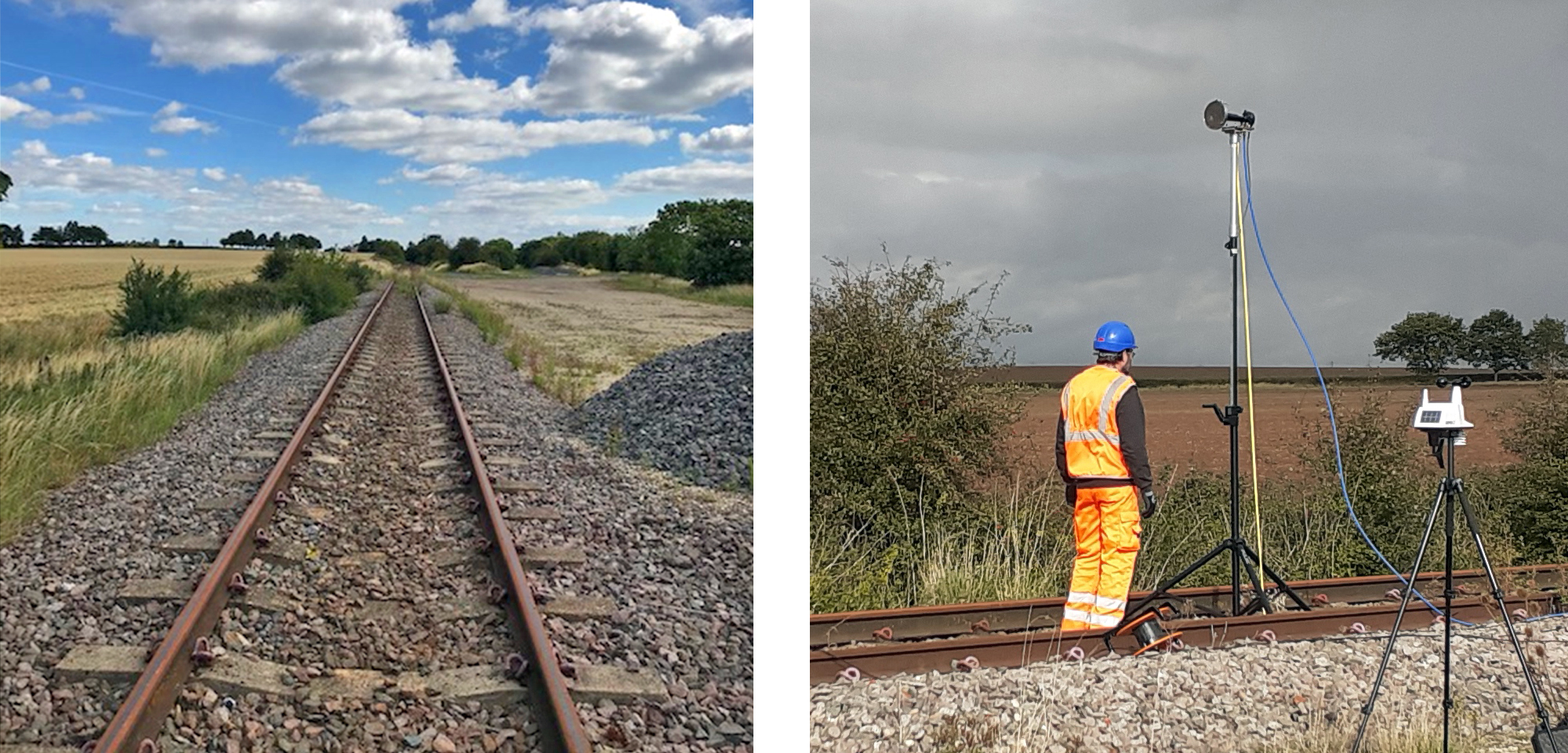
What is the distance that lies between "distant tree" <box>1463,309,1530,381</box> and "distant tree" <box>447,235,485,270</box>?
59.4 ft

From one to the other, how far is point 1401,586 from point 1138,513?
193 cm

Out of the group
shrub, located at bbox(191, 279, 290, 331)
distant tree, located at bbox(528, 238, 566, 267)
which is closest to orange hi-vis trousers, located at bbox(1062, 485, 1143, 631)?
shrub, located at bbox(191, 279, 290, 331)

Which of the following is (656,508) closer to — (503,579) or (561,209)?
(503,579)

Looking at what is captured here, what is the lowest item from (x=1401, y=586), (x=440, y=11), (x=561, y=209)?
(x=1401, y=586)

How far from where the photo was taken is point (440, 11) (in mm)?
8445

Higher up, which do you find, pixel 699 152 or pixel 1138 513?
pixel 699 152

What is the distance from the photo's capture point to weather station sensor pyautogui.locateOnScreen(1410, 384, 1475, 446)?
388cm

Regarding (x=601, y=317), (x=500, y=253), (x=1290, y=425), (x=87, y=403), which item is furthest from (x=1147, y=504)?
(x=500, y=253)

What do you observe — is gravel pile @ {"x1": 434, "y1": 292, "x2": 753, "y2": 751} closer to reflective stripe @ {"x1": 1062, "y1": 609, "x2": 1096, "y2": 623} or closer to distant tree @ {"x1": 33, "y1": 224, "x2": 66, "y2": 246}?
reflective stripe @ {"x1": 1062, "y1": 609, "x2": 1096, "y2": 623}

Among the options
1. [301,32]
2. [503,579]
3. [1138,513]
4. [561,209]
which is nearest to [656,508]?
[503,579]

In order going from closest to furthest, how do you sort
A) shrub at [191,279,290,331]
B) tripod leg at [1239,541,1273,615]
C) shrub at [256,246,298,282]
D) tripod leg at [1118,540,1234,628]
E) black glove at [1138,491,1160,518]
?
black glove at [1138,491,1160,518] → tripod leg at [1118,540,1234,628] → tripod leg at [1239,541,1273,615] → shrub at [191,279,290,331] → shrub at [256,246,298,282]

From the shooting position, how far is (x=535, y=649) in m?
3.55

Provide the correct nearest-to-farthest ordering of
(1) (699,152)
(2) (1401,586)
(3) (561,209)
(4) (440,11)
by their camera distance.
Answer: (2) (1401,586)
(4) (440,11)
(3) (561,209)
(1) (699,152)

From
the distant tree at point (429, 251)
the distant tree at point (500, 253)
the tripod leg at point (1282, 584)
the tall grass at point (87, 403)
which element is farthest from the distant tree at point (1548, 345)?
the distant tree at point (500, 253)
